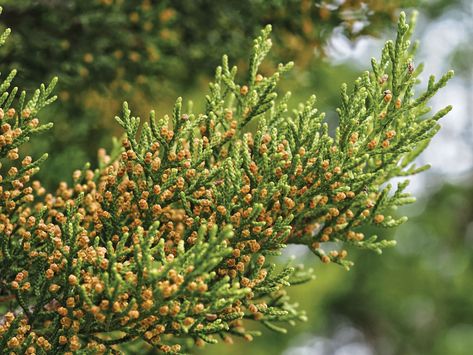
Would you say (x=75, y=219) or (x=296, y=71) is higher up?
(x=296, y=71)

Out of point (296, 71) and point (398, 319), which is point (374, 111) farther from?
point (398, 319)

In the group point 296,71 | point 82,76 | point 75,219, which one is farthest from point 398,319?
point 75,219

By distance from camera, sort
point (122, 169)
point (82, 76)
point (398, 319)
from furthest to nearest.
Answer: point (398, 319), point (82, 76), point (122, 169)

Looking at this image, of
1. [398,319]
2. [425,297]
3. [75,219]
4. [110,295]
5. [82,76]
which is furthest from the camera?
[398,319]

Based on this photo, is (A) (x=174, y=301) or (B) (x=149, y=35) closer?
(A) (x=174, y=301)

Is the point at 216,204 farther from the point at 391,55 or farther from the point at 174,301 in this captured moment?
the point at 391,55

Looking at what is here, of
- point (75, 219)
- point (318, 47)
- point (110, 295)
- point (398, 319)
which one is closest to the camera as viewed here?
point (110, 295)

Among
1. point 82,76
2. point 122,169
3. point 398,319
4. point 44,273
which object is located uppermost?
point 398,319

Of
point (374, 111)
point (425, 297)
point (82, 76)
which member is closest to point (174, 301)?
point (374, 111)

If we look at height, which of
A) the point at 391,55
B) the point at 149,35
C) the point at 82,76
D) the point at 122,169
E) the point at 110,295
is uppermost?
the point at 149,35
